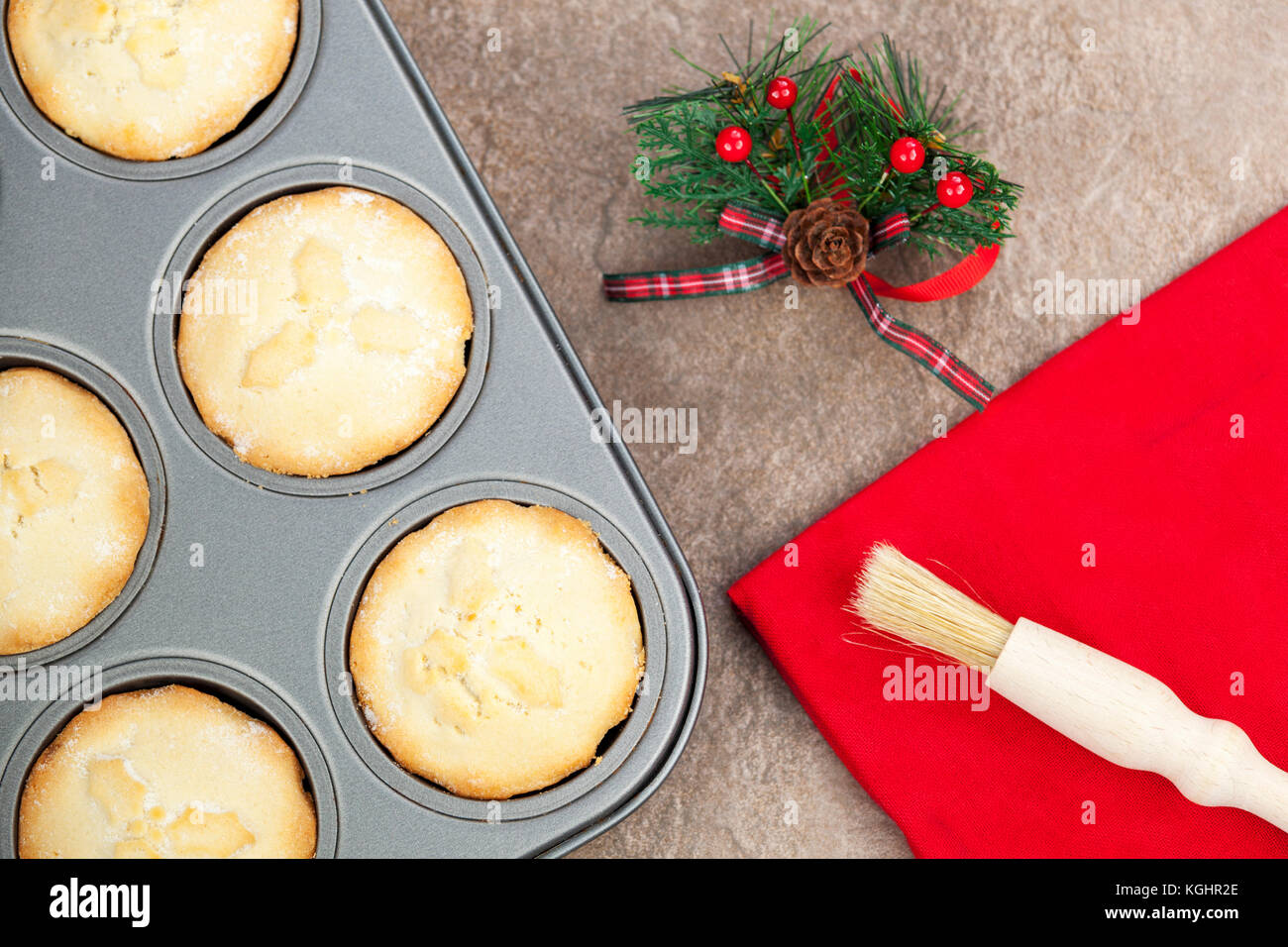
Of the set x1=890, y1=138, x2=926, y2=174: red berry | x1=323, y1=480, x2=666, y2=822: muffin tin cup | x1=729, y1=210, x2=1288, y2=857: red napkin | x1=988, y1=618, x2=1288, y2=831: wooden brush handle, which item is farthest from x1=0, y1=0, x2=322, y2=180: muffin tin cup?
x1=988, y1=618, x2=1288, y2=831: wooden brush handle

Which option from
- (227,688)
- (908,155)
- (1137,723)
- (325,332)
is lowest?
(1137,723)

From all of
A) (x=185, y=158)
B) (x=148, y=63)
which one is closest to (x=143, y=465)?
A: (x=185, y=158)

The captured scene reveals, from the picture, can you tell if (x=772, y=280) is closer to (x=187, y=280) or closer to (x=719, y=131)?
(x=719, y=131)

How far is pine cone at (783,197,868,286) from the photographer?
59.6 inches

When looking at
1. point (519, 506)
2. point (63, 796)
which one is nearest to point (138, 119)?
point (519, 506)

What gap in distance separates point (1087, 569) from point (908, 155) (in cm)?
81

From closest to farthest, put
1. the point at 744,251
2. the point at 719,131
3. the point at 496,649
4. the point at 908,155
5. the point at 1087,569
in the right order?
the point at 496,649 < the point at 908,155 < the point at 719,131 < the point at 1087,569 < the point at 744,251

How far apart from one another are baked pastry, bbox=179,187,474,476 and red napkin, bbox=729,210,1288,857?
2.39 ft

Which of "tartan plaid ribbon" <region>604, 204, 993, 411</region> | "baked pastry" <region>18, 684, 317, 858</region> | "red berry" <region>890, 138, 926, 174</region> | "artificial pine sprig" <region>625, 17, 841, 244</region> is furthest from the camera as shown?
"tartan plaid ribbon" <region>604, 204, 993, 411</region>

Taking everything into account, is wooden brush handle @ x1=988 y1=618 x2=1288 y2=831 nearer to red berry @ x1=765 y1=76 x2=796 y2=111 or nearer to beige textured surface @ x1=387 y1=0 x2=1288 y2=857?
beige textured surface @ x1=387 y1=0 x2=1288 y2=857

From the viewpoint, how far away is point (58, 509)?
133cm

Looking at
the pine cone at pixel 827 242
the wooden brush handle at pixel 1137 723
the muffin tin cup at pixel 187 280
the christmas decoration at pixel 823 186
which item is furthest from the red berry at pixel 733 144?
the wooden brush handle at pixel 1137 723
